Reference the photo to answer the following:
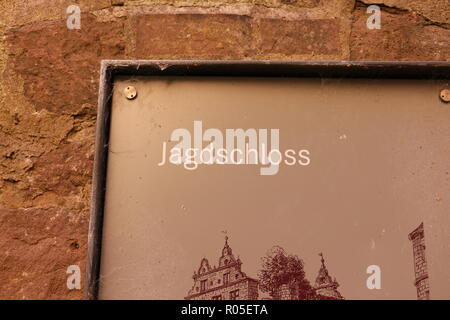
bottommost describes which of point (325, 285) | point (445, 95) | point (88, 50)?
point (325, 285)

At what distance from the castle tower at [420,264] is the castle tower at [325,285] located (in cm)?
12

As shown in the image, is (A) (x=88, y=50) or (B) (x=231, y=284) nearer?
(B) (x=231, y=284)

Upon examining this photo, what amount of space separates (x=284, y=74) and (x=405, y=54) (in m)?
0.24

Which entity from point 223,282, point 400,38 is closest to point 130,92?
point 223,282

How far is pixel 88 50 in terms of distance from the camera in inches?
34.5

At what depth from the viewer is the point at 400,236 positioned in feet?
2.43

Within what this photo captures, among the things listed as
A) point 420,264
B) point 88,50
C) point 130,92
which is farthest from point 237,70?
point 420,264

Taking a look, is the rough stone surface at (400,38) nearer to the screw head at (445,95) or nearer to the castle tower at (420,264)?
the screw head at (445,95)

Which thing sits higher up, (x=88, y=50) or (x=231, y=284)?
(x=88, y=50)

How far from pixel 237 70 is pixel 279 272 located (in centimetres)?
32

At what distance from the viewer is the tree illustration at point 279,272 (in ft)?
2.43

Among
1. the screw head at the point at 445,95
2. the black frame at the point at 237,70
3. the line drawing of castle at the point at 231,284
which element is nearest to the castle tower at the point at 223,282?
the line drawing of castle at the point at 231,284

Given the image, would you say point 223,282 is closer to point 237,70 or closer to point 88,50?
point 237,70

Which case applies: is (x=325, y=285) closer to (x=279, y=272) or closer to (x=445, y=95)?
(x=279, y=272)
